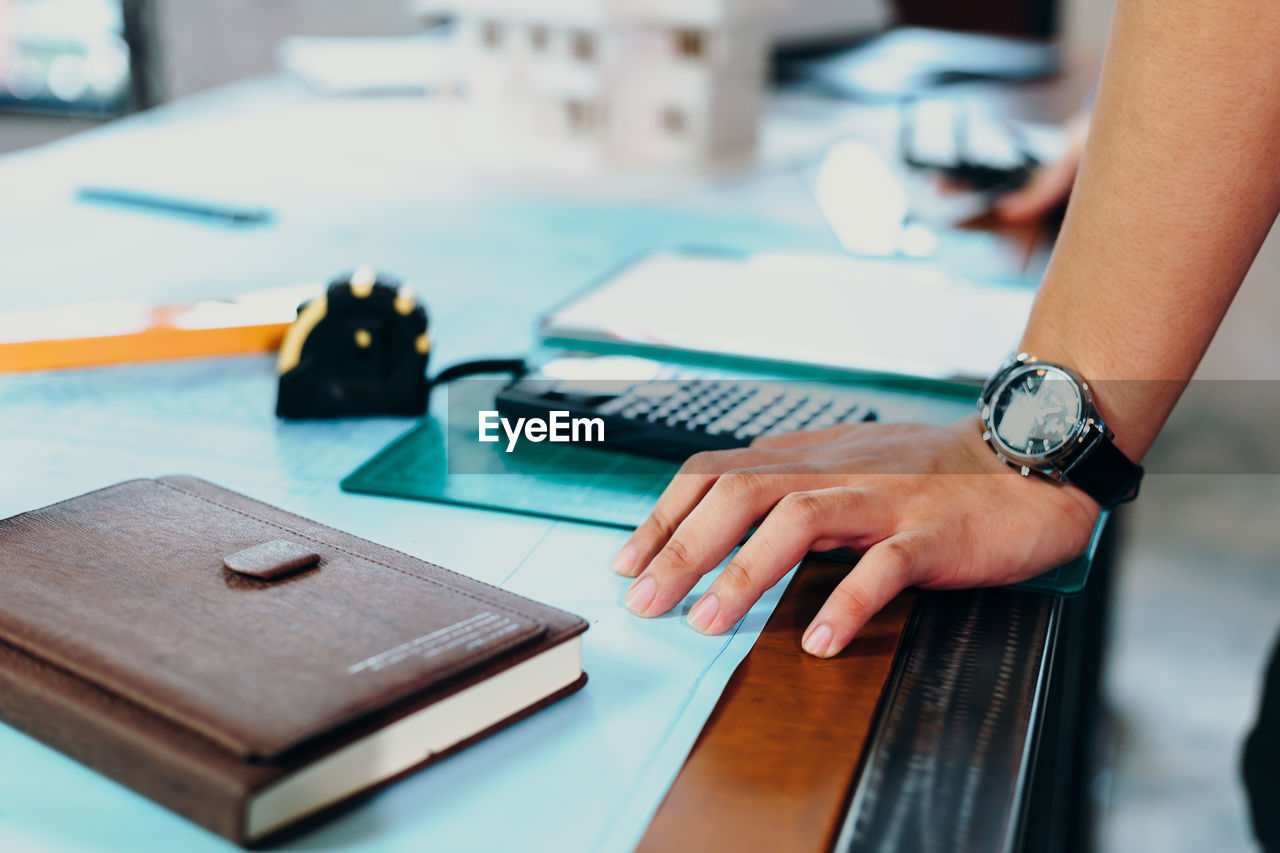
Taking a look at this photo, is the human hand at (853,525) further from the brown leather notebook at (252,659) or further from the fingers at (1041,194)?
the fingers at (1041,194)

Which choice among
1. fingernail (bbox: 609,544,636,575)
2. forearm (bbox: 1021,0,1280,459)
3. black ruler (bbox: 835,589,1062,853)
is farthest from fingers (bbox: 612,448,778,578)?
forearm (bbox: 1021,0,1280,459)

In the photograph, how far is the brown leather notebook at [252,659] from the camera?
0.36 metres

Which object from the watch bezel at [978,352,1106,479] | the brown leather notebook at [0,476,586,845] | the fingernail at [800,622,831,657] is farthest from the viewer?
the watch bezel at [978,352,1106,479]

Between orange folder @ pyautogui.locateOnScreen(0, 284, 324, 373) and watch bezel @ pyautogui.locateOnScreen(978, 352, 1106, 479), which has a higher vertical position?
watch bezel @ pyautogui.locateOnScreen(978, 352, 1106, 479)

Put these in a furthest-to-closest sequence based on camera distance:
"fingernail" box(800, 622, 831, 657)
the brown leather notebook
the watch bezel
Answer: the watch bezel, "fingernail" box(800, 622, 831, 657), the brown leather notebook

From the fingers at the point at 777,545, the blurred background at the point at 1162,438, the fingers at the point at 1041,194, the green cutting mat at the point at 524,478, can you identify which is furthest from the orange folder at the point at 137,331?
the fingers at the point at 1041,194

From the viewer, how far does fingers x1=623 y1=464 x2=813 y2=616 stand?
52 cm

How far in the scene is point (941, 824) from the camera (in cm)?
38

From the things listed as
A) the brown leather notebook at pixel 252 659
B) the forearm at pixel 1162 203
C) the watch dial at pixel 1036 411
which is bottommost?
the brown leather notebook at pixel 252 659

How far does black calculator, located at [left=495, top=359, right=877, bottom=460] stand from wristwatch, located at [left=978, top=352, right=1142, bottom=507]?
0.11m

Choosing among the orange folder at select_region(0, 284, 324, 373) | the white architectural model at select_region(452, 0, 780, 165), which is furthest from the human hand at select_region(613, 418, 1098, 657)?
→ the white architectural model at select_region(452, 0, 780, 165)

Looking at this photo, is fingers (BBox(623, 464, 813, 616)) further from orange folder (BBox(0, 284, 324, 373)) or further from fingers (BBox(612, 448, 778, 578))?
orange folder (BBox(0, 284, 324, 373))

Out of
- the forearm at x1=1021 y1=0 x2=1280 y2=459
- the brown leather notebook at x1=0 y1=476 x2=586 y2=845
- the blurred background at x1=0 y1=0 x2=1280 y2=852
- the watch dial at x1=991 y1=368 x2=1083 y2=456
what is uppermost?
the forearm at x1=1021 y1=0 x2=1280 y2=459

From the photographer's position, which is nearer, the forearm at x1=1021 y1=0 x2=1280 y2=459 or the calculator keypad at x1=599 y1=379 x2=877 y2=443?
the forearm at x1=1021 y1=0 x2=1280 y2=459
